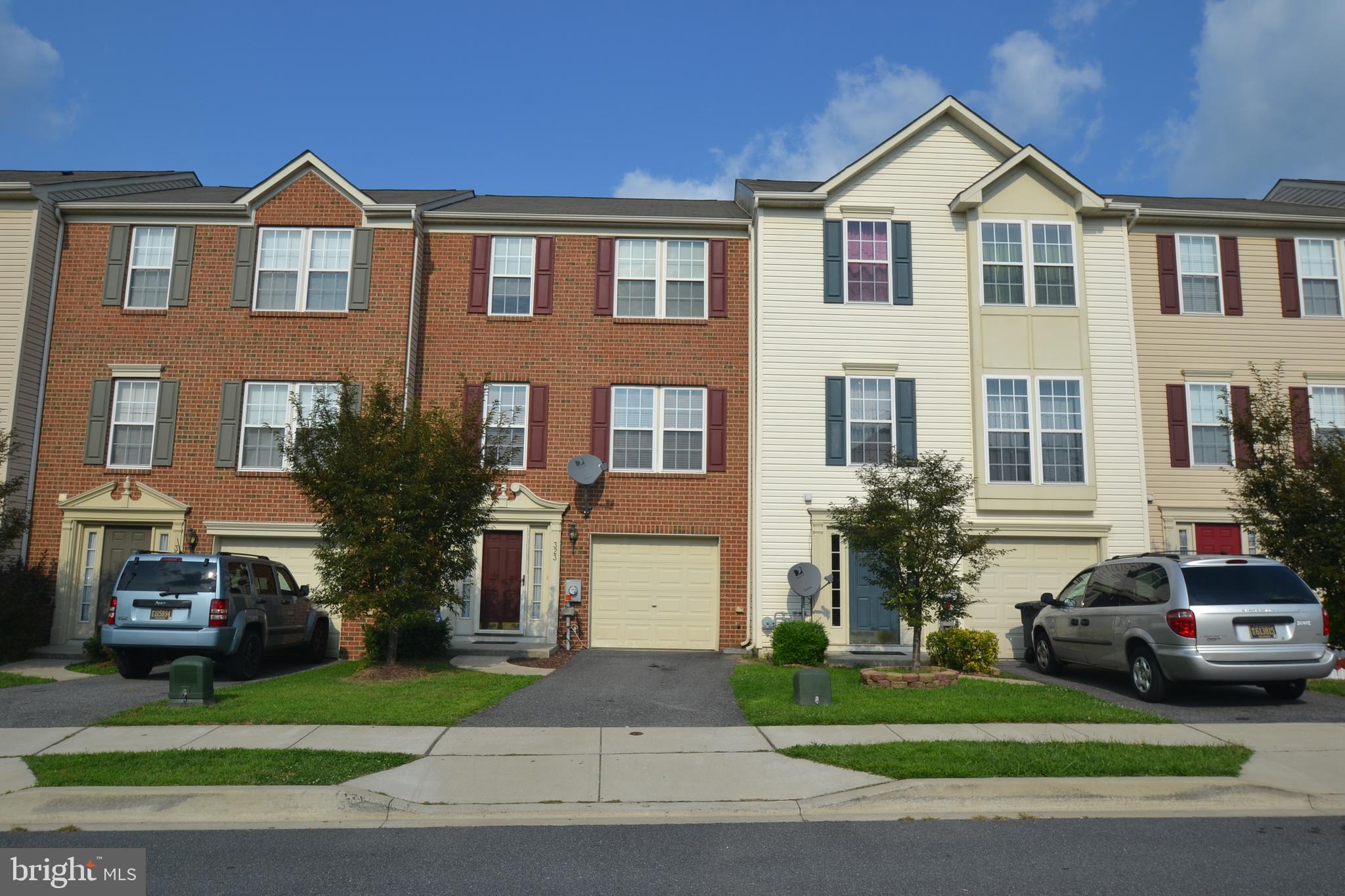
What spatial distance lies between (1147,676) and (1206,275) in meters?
11.2

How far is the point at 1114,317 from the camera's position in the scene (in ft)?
58.9

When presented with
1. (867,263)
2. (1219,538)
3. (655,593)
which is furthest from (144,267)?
(1219,538)

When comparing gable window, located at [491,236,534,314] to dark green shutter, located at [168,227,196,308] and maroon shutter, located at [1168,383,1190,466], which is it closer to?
dark green shutter, located at [168,227,196,308]

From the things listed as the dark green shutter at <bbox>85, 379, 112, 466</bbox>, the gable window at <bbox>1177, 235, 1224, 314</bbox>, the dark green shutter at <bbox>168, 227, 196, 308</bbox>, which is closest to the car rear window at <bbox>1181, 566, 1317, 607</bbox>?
the gable window at <bbox>1177, 235, 1224, 314</bbox>

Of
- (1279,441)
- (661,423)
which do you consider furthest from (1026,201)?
(661,423)

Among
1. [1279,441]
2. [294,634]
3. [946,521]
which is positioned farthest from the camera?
[294,634]

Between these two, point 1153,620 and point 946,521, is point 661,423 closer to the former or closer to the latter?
point 946,521

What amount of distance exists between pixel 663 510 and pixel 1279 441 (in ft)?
34.5

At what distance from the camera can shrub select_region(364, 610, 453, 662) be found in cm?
1589

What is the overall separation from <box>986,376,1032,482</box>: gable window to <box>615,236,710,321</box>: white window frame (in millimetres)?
5887

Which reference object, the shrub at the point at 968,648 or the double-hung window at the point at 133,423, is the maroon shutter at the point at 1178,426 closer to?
the shrub at the point at 968,648

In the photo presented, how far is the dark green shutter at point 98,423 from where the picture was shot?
1781cm

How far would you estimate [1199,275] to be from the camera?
18891 millimetres

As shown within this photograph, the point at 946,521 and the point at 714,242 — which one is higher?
the point at 714,242
